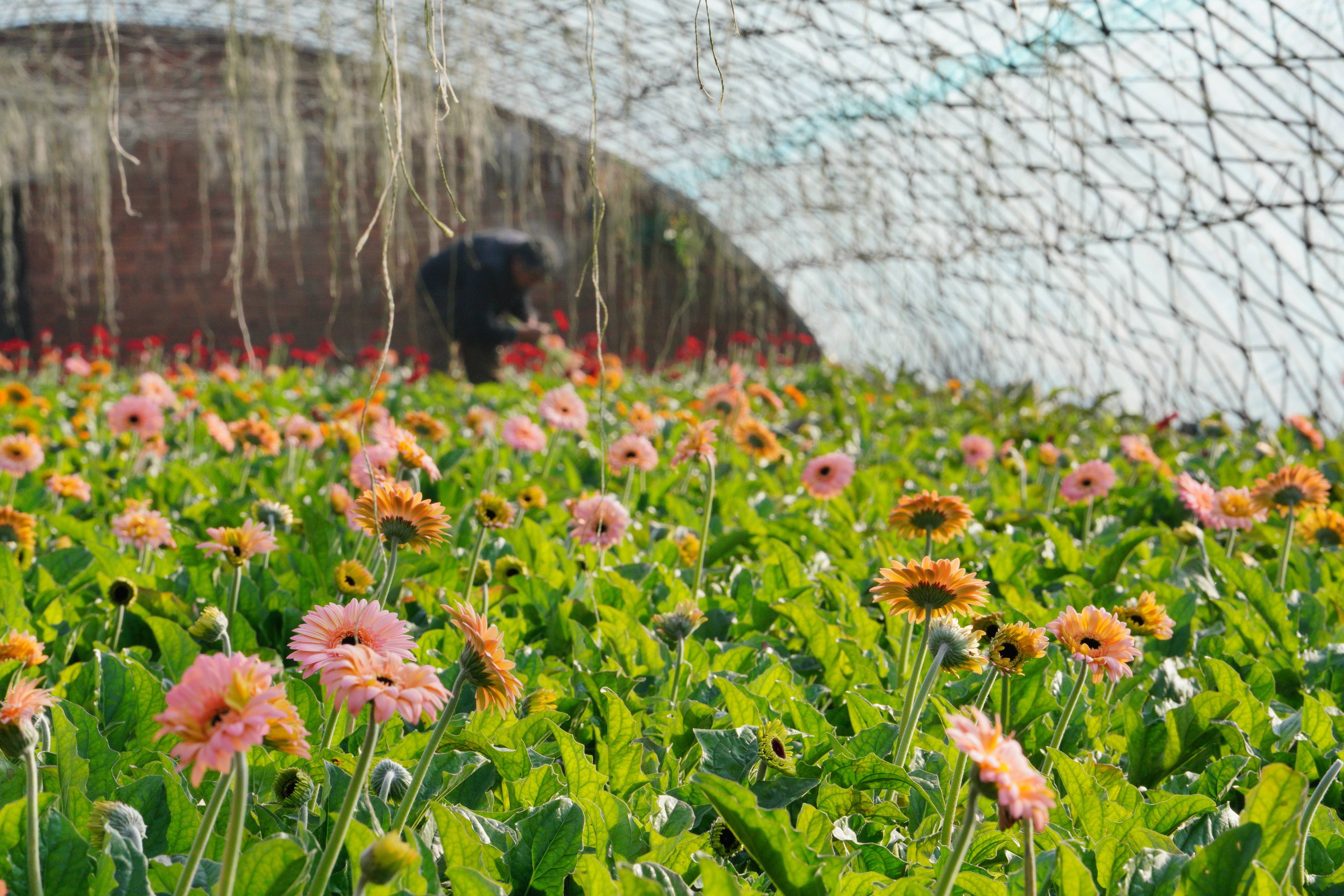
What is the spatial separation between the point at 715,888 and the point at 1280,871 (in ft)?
1.52

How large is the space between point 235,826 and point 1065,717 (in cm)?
85

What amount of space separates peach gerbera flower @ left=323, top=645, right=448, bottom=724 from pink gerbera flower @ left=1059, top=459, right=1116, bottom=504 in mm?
2108

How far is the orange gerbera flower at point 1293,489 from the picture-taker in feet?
6.07

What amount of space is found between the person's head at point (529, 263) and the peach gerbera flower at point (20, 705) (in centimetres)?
580

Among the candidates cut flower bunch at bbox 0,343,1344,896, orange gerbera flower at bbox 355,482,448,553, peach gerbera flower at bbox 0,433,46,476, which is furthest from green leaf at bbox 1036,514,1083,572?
peach gerbera flower at bbox 0,433,46,476

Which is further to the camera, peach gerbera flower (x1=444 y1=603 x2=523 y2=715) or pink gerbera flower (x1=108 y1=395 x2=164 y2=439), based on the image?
pink gerbera flower (x1=108 y1=395 x2=164 y2=439)

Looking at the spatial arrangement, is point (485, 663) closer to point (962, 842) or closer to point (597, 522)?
point (962, 842)

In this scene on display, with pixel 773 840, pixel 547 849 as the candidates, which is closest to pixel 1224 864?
pixel 773 840

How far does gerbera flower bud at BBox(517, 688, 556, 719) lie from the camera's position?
3.84 feet

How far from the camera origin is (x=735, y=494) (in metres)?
2.74

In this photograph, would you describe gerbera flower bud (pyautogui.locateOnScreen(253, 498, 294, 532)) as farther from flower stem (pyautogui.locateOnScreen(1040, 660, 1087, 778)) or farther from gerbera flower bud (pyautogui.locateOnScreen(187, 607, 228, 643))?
flower stem (pyautogui.locateOnScreen(1040, 660, 1087, 778))

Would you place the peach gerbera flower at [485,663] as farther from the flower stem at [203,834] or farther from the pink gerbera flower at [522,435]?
the pink gerbera flower at [522,435]

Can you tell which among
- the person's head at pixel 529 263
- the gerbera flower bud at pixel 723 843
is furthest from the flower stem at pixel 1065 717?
the person's head at pixel 529 263

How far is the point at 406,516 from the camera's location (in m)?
1.17
